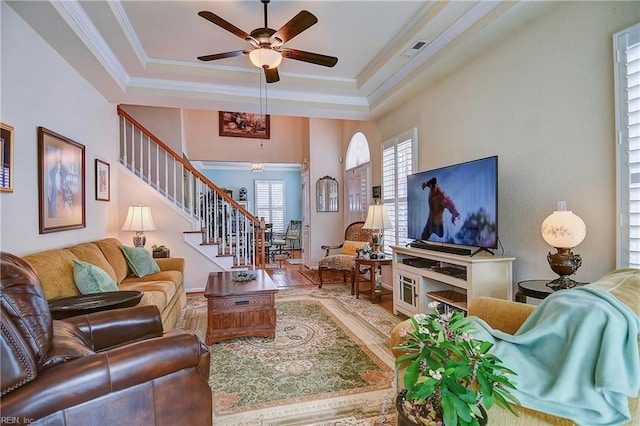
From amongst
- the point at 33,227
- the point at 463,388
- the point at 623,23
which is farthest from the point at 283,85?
the point at 463,388

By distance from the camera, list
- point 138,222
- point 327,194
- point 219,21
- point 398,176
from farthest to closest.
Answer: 1. point 327,194
2. point 398,176
3. point 138,222
4. point 219,21

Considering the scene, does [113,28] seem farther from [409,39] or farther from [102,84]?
[409,39]

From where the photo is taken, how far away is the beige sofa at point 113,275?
248cm

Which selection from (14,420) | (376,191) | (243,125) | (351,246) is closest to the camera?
(14,420)

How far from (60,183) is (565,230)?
4.25 metres

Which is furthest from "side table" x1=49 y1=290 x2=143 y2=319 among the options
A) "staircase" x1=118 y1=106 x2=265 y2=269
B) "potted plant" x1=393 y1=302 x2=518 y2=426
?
"staircase" x1=118 y1=106 x2=265 y2=269

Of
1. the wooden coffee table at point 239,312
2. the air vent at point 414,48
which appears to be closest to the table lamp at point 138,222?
the wooden coffee table at point 239,312

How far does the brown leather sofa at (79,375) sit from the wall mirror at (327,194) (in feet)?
19.2

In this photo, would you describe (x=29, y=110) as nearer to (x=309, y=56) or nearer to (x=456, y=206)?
(x=309, y=56)

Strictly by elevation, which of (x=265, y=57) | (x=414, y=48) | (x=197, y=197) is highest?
(x=414, y=48)

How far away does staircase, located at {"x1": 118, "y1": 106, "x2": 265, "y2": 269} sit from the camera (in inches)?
209

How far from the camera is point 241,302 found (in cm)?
320

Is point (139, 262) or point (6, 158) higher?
point (6, 158)

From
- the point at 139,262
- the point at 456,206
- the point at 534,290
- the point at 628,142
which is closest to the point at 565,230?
the point at 534,290
